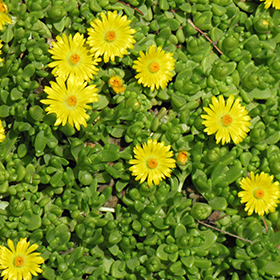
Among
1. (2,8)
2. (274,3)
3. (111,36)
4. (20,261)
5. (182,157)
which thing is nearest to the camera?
(20,261)

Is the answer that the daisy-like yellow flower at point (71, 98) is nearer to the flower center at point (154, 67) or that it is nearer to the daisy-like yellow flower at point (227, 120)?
the flower center at point (154, 67)

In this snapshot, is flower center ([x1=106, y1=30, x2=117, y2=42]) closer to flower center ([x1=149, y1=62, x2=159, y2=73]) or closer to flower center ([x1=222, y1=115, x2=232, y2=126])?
flower center ([x1=149, y1=62, x2=159, y2=73])

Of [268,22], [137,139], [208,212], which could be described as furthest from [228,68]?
[208,212]

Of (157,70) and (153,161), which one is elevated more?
(157,70)

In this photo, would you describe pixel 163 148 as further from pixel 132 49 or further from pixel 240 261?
pixel 240 261

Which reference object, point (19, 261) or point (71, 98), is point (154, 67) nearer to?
point (71, 98)

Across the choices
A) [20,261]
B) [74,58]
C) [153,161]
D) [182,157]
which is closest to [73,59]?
[74,58]
